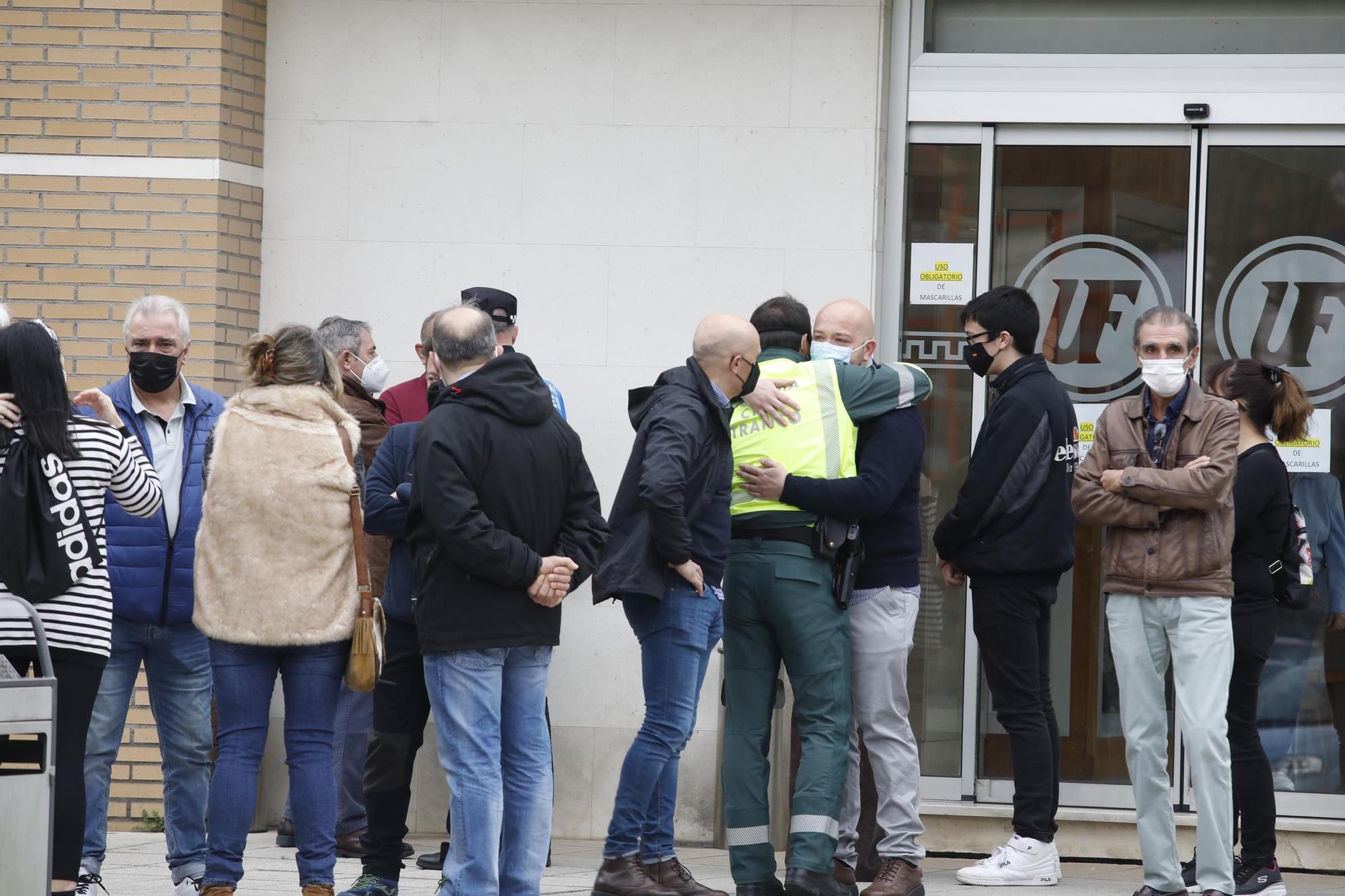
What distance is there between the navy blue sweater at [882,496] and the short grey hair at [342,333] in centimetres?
229

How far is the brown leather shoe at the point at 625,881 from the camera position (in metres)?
6.19

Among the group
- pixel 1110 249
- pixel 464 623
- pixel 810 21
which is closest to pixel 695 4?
pixel 810 21

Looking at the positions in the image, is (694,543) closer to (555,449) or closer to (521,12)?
(555,449)

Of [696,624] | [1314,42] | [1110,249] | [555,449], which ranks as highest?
[1314,42]

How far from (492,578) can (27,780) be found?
145cm

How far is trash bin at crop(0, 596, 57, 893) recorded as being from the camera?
14.4 feet

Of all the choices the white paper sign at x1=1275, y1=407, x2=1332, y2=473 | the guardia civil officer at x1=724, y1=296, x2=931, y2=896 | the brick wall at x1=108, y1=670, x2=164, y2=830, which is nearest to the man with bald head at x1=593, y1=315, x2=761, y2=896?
the guardia civil officer at x1=724, y1=296, x2=931, y2=896

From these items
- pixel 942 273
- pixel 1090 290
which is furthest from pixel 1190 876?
pixel 942 273

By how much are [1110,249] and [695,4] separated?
87.4 inches

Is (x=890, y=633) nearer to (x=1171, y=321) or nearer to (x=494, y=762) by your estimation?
(x=1171, y=321)

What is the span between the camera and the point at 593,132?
26.7 feet

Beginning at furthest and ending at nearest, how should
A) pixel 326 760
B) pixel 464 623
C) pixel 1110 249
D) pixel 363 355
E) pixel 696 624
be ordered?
pixel 1110 249, pixel 363 355, pixel 696 624, pixel 326 760, pixel 464 623

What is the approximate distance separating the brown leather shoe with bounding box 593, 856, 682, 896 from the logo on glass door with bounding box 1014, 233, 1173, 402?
10.2ft

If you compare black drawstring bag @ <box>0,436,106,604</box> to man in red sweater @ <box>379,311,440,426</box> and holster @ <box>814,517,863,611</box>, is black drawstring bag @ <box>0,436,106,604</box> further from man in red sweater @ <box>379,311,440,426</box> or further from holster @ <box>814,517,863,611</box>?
holster @ <box>814,517,863,611</box>
